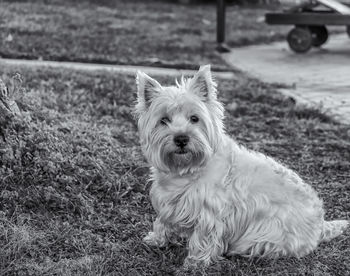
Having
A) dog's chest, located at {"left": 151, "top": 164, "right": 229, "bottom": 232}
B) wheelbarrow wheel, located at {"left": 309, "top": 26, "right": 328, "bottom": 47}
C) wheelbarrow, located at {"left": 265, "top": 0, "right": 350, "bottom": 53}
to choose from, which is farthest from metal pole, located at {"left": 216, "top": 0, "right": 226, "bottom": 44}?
dog's chest, located at {"left": 151, "top": 164, "right": 229, "bottom": 232}

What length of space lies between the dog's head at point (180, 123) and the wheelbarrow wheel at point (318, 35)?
9238 mm

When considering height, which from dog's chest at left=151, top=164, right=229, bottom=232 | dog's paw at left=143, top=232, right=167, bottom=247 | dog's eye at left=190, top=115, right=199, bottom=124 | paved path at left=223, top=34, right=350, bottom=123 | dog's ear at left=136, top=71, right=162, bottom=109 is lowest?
→ paved path at left=223, top=34, right=350, bottom=123

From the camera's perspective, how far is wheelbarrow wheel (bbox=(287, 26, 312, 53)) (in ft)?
40.5

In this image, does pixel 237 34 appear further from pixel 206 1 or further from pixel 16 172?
pixel 16 172

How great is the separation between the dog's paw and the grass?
0.17 ft

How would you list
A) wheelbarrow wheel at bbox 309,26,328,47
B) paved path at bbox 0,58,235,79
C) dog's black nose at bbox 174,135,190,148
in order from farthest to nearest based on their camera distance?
1. wheelbarrow wheel at bbox 309,26,328,47
2. paved path at bbox 0,58,235,79
3. dog's black nose at bbox 174,135,190,148

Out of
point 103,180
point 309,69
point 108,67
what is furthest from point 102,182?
point 309,69

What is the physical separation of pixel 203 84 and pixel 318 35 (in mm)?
9400

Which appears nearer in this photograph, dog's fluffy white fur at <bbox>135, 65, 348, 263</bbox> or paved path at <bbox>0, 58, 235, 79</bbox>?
dog's fluffy white fur at <bbox>135, 65, 348, 263</bbox>

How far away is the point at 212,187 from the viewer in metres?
4.19

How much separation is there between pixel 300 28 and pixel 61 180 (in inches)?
332

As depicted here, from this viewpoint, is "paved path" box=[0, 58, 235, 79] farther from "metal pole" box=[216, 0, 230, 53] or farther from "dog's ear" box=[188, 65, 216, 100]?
"dog's ear" box=[188, 65, 216, 100]

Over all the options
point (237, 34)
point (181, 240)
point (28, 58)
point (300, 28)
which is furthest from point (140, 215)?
point (237, 34)

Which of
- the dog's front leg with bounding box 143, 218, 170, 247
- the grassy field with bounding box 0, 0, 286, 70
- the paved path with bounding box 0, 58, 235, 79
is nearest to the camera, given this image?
the dog's front leg with bounding box 143, 218, 170, 247
